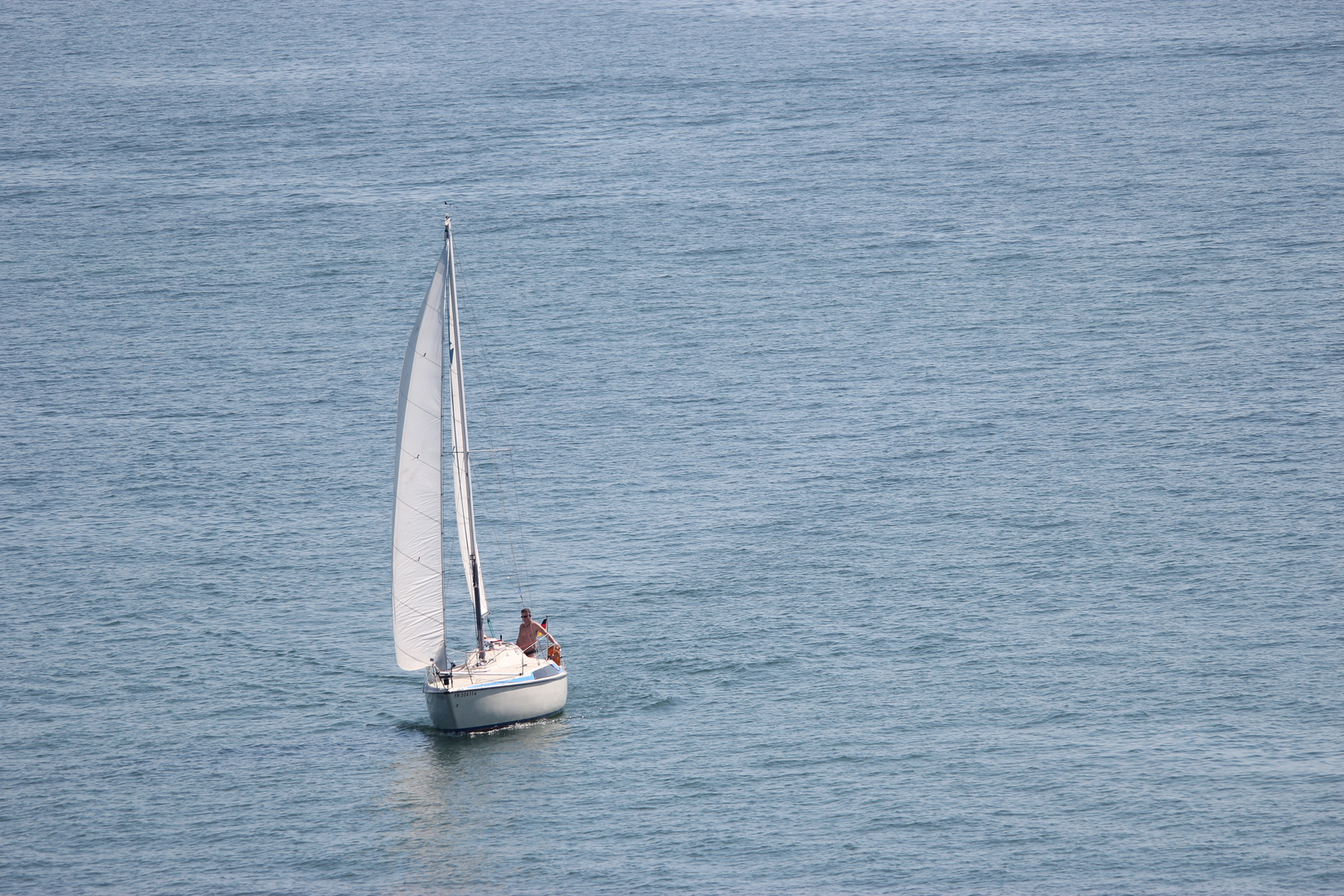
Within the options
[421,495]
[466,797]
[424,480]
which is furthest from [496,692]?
[424,480]

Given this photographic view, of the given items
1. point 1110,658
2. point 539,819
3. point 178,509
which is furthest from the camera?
point 178,509

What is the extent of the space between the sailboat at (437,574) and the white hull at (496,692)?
0.04m

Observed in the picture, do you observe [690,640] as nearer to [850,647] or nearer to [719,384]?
[850,647]

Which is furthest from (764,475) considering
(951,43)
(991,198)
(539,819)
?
(951,43)

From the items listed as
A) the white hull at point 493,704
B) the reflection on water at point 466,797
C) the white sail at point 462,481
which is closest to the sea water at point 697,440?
the reflection on water at point 466,797

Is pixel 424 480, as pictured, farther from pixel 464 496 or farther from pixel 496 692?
pixel 496 692

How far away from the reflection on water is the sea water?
209 mm

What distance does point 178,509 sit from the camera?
287 ft

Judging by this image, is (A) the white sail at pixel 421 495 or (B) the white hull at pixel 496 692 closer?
(A) the white sail at pixel 421 495

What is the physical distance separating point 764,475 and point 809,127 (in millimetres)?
67408

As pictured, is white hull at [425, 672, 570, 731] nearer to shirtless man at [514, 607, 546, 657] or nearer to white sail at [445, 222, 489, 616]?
shirtless man at [514, 607, 546, 657]

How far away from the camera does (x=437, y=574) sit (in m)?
58.5

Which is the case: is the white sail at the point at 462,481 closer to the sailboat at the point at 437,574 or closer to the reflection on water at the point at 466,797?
the sailboat at the point at 437,574

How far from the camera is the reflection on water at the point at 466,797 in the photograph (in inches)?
2030
